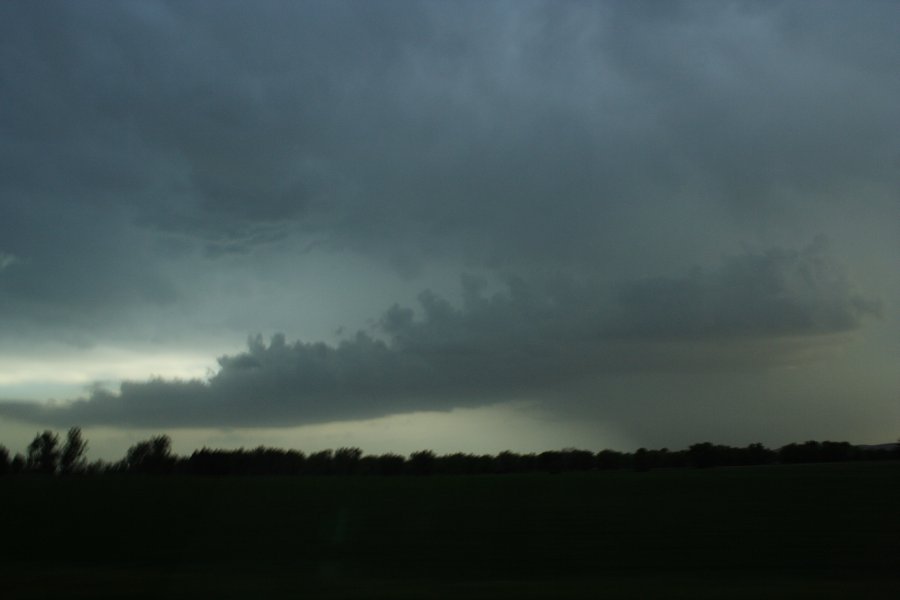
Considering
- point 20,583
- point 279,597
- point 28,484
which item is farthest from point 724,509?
point 28,484

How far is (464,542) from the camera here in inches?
931

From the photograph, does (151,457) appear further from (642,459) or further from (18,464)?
(642,459)

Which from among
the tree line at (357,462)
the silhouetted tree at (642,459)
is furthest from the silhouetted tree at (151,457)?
the silhouetted tree at (642,459)

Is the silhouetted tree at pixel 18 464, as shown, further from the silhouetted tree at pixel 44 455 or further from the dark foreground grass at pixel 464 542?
the dark foreground grass at pixel 464 542

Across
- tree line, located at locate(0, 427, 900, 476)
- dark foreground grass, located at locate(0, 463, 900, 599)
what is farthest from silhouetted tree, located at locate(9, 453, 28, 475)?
dark foreground grass, located at locate(0, 463, 900, 599)

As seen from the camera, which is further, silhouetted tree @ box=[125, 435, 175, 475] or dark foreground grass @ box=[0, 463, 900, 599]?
silhouetted tree @ box=[125, 435, 175, 475]

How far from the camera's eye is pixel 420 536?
987 inches

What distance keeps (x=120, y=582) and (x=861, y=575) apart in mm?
13941

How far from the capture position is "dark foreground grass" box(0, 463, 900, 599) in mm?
13578

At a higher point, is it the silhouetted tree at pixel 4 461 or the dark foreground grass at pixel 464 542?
the silhouetted tree at pixel 4 461

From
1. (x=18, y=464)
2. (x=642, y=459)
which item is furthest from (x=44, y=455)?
(x=642, y=459)

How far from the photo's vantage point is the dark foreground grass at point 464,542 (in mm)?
13578

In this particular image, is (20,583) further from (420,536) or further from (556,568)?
(420,536)

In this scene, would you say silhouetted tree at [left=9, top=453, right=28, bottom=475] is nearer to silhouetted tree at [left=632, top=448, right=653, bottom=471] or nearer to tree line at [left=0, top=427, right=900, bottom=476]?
tree line at [left=0, top=427, right=900, bottom=476]
